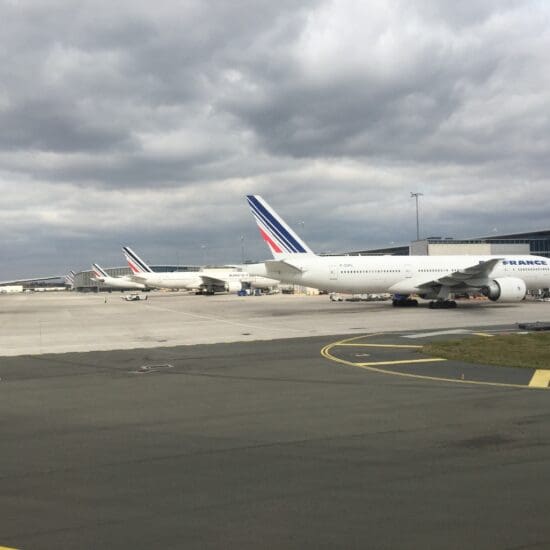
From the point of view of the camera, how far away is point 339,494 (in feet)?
21.1

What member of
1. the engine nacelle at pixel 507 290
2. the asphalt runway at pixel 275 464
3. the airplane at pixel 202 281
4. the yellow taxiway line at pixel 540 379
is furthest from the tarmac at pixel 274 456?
the airplane at pixel 202 281

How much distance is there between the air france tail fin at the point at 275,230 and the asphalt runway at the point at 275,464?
28.4 meters

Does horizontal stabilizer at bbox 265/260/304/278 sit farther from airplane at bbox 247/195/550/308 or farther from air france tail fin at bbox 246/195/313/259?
air france tail fin at bbox 246/195/313/259

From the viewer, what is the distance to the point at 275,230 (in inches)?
1660

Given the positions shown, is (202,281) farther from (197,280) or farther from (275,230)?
(275,230)

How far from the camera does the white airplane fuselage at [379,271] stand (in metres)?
41.1

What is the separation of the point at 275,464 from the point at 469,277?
35805 mm

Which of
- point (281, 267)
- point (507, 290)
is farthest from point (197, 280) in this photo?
point (507, 290)

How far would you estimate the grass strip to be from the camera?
626 inches

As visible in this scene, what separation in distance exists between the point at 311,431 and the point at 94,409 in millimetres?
4677

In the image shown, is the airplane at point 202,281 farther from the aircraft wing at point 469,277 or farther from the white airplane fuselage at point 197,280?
the aircraft wing at point 469,277

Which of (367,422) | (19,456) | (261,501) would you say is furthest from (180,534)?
(367,422)

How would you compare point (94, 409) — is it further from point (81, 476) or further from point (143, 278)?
point (143, 278)

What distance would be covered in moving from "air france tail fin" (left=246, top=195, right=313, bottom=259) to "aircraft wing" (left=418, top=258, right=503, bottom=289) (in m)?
10.4
